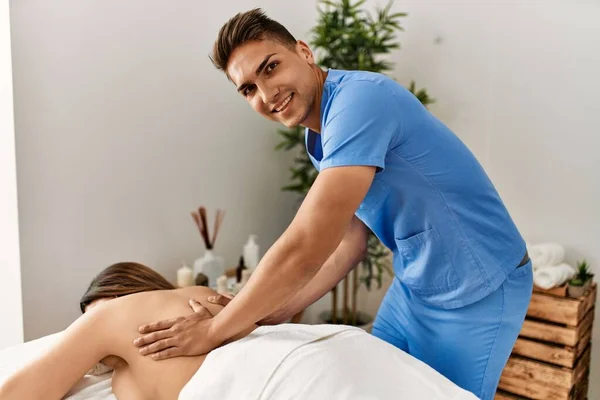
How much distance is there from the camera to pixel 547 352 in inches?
86.5

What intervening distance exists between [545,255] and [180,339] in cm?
168

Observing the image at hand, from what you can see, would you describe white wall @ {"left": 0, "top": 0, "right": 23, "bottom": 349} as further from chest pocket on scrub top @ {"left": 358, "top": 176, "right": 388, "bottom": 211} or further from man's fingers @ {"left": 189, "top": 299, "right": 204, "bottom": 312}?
chest pocket on scrub top @ {"left": 358, "top": 176, "right": 388, "bottom": 211}

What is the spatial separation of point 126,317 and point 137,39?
55.3 inches

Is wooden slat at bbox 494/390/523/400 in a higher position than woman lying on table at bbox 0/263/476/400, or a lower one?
lower

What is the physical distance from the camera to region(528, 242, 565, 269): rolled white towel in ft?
7.46

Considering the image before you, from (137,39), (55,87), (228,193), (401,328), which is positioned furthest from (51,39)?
(401,328)

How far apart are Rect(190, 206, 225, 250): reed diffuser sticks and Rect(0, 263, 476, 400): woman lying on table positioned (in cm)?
98

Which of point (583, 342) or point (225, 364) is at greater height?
point (225, 364)

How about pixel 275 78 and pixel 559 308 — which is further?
pixel 559 308

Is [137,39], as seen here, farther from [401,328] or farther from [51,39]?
[401,328]

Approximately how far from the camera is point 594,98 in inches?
93.8

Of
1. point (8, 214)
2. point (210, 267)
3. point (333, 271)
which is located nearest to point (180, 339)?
point (333, 271)

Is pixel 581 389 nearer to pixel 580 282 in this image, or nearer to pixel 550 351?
pixel 550 351

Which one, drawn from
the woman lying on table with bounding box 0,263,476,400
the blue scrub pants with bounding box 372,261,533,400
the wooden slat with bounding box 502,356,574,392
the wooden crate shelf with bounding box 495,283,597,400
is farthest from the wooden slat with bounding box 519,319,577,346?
the woman lying on table with bounding box 0,263,476,400
